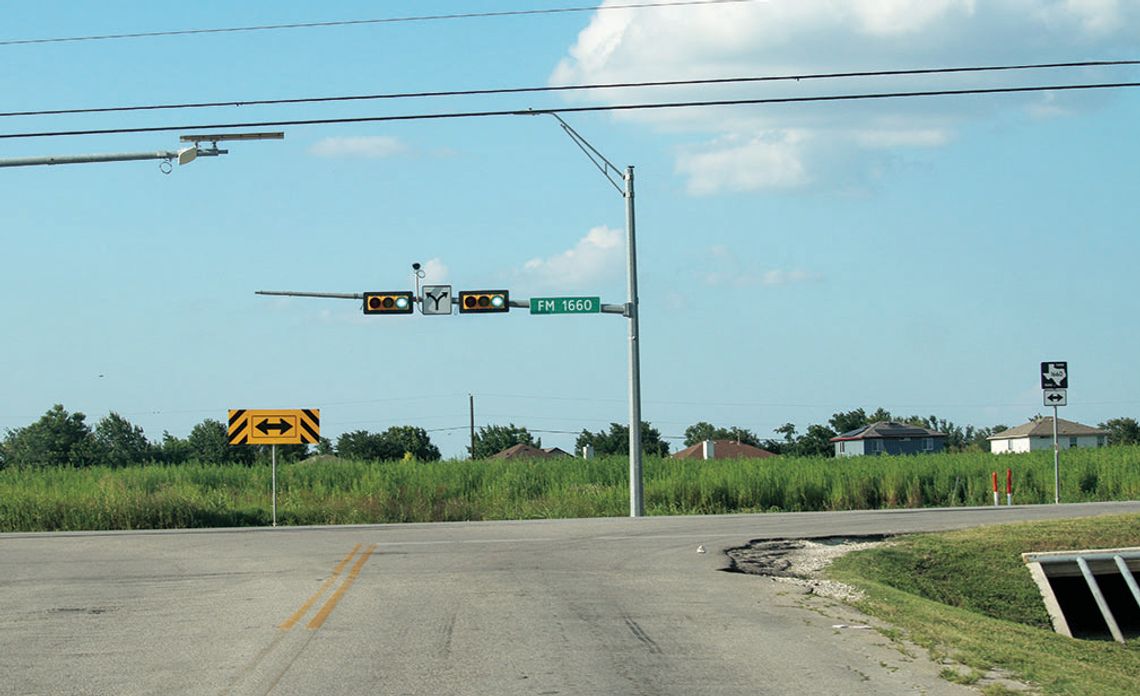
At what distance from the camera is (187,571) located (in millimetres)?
17422

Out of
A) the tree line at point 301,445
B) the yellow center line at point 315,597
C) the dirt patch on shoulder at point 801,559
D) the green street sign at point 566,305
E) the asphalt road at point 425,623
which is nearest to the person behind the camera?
the asphalt road at point 425,623

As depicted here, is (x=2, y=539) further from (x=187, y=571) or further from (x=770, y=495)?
(x=770, y=495)

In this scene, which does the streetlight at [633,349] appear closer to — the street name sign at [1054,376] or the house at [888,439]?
the street name sign at [1054,376]

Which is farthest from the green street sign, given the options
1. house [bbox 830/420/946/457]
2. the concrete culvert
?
house [bbox 830/420/946/457]

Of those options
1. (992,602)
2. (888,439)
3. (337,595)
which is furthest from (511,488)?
(888,439)

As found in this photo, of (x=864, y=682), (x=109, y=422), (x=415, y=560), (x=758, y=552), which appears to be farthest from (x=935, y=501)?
(x=109, y=422)

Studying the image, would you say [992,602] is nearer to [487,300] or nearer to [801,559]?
[801,559]

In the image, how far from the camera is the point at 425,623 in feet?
40.2

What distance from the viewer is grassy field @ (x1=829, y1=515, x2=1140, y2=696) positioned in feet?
33.6

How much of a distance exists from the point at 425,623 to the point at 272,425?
1723 centimetres

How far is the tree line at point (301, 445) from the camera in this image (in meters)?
96.4

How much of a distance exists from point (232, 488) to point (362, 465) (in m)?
4.42

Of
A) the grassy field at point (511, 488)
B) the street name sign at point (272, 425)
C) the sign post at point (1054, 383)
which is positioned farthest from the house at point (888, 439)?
the street name sign at point (272, 425)

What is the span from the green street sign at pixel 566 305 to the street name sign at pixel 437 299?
2.13 m
